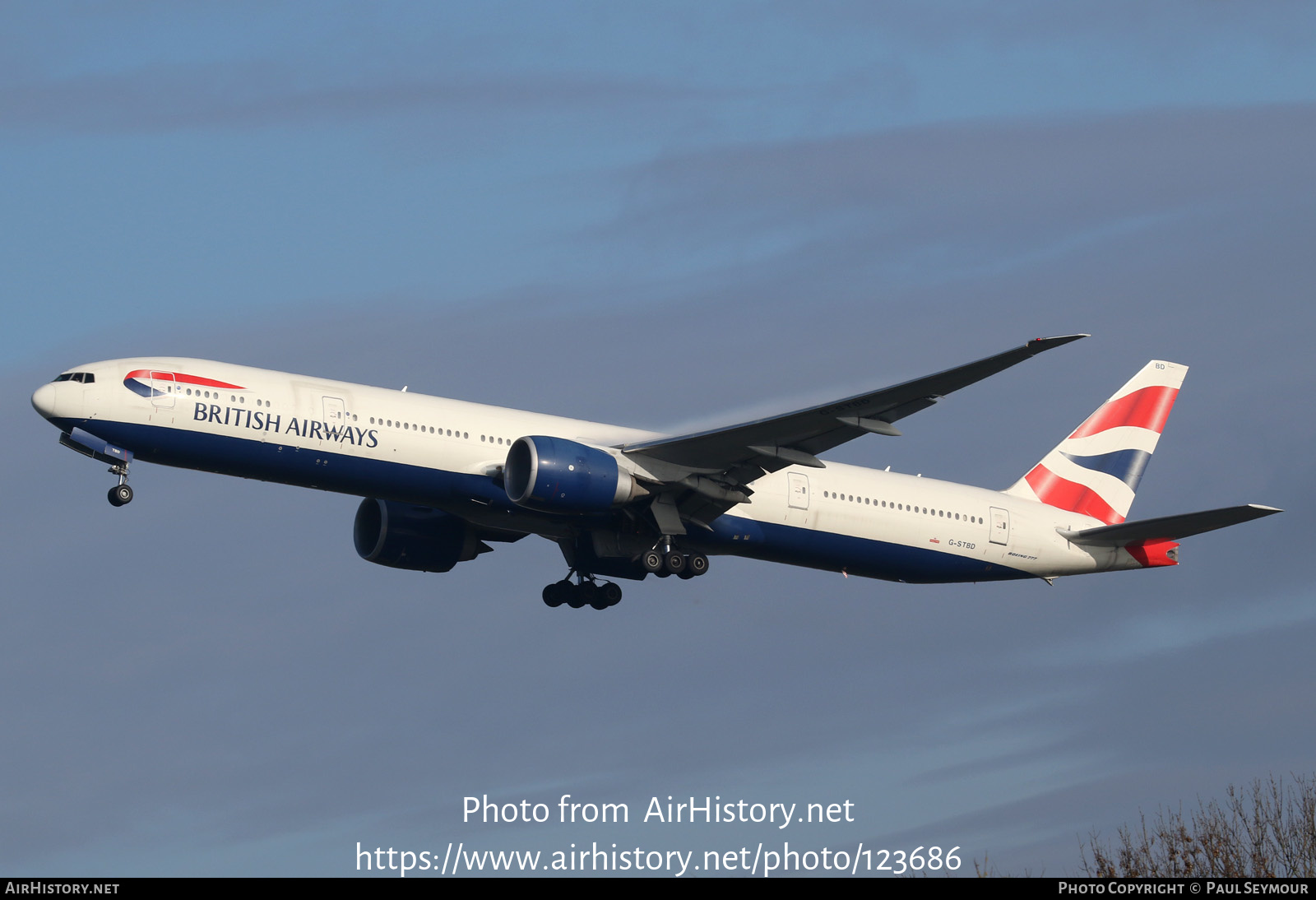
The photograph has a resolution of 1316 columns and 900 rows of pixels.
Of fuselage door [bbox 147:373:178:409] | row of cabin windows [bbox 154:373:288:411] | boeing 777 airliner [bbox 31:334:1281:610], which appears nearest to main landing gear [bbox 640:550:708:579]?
boeing 777 airliner [bbox 31:334:1281:610]

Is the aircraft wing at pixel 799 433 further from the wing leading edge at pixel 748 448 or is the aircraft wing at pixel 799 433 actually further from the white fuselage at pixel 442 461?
the white fuselage at pixel 442 461

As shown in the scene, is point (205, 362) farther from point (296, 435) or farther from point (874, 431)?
point (874, 431)

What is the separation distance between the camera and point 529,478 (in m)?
46.7

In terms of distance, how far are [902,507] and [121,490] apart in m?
22.3

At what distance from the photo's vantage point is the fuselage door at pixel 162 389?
149 ft

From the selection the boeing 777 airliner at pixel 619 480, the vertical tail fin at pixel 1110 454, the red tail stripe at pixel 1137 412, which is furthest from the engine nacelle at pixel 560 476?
the red tail stripe at pixel 1137 412

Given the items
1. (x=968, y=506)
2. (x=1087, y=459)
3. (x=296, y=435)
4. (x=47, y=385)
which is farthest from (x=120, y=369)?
(x=1087, y=459)

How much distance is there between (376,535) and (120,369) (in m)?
11.9

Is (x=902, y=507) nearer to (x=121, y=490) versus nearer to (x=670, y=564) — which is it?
(x=670, y=564)

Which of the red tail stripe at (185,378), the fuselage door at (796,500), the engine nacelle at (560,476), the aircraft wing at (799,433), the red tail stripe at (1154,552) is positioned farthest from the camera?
the red tail stripe at (1154,552)

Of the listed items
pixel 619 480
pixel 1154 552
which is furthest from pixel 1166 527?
pixel 619 480

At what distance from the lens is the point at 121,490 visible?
46094mm

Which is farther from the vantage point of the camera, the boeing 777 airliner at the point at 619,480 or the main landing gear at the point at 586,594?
the main landing gear at the point at 586,594

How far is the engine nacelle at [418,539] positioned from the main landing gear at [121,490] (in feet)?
34.1
